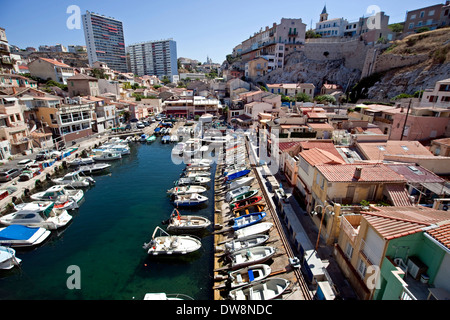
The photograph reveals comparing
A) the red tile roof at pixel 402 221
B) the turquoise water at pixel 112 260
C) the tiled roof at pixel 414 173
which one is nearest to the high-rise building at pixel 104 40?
the turquoise water at pixel 112 260

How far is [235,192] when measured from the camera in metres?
21.4

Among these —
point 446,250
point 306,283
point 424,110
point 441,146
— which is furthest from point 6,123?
point 424,110

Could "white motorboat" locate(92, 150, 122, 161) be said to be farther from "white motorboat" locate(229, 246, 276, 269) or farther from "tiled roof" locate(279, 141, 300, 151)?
"white motorboat" locate(229, 246, 276, 269)

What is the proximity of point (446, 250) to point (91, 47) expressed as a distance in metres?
119

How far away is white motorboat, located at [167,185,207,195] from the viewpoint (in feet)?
73.0

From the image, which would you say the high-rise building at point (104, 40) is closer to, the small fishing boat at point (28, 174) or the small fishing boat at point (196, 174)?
the small fishing boat at point (28, 174)

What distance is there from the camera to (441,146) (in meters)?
18.9

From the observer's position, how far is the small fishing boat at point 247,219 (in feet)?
54.8

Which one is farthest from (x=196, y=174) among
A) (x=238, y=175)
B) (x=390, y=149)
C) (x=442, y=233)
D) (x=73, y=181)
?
(x=442, y=233)

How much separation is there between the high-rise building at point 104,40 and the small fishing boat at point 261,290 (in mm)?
101898

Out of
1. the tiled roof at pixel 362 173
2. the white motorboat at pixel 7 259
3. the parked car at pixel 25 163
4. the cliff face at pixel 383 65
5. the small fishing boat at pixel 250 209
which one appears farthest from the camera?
the cliff face at pixel 383 65

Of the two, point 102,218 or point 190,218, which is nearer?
point 190,218

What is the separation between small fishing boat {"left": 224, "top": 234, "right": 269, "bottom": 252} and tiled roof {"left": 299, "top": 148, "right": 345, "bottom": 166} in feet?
20.1

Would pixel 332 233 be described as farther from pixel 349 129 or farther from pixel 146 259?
pixel 349 129
